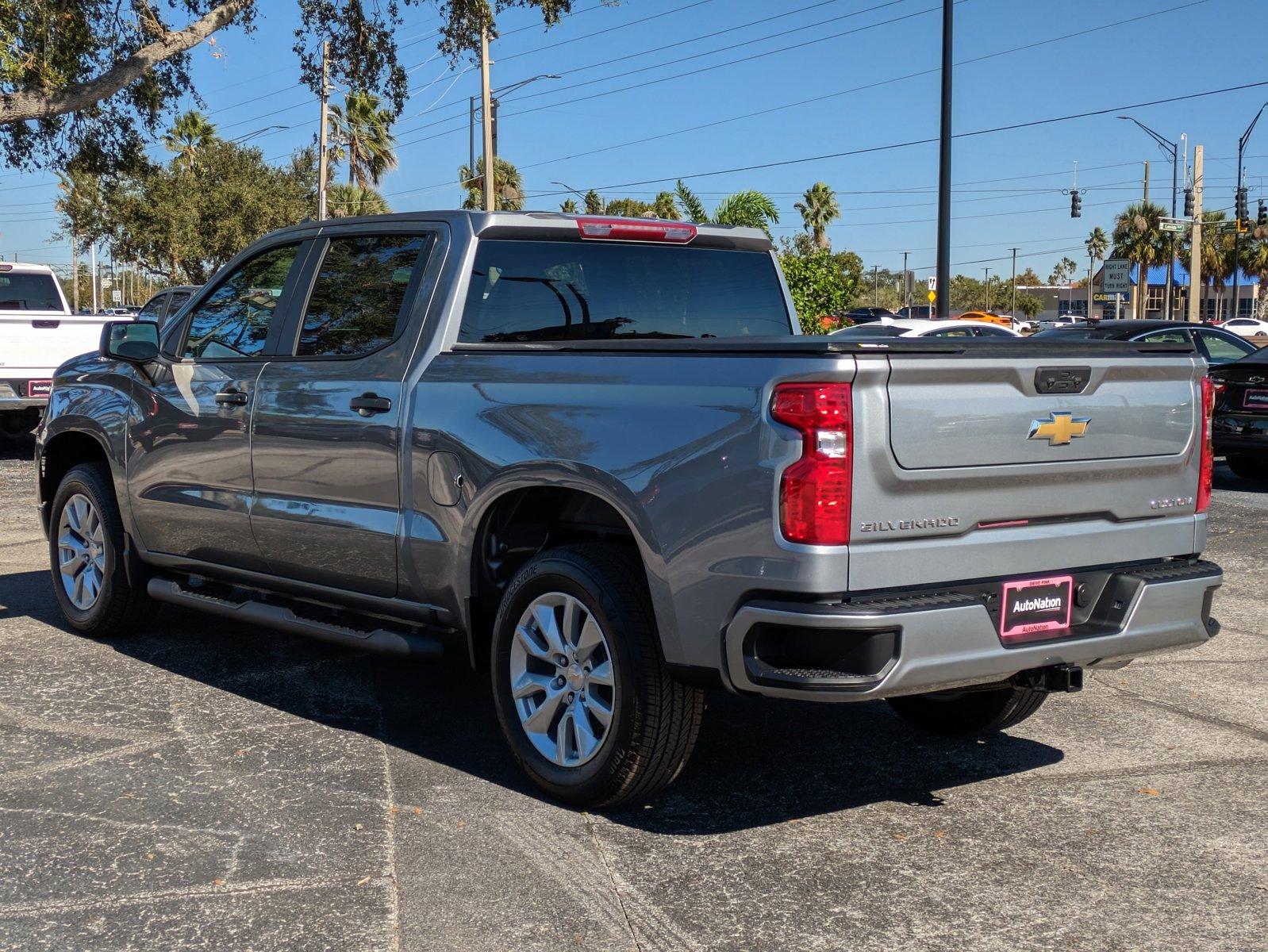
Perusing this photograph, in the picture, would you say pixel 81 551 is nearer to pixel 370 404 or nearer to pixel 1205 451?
pixel 370 404

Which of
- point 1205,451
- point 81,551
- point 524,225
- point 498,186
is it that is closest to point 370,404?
point 524,225

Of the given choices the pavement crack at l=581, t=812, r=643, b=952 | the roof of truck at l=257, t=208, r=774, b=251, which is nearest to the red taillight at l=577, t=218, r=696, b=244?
the roof of truck at l=257, t=208, r=774, b=251

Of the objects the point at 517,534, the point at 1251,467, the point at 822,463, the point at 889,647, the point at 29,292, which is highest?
the point at 29,292

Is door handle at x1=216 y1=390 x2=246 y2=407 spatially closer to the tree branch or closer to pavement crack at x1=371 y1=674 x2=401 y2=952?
pavement crack at x1=371 y1=674 x2=401 y2=952

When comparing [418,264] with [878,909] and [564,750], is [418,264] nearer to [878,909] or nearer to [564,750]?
[564,750]

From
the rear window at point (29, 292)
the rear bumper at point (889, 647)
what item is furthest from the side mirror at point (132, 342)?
the rear window at point (29, 292)

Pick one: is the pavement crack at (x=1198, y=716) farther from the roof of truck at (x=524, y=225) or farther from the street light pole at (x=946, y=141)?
the street light pole at (x=946, y=141)

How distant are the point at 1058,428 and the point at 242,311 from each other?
145 inches

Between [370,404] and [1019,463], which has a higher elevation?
[370,404]

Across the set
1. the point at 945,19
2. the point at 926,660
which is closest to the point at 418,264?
the point at 926,660

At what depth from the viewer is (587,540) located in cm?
493

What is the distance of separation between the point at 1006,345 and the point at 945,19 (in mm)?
17392

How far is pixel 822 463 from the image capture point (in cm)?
387

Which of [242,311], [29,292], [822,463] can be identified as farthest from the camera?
[29,292]
